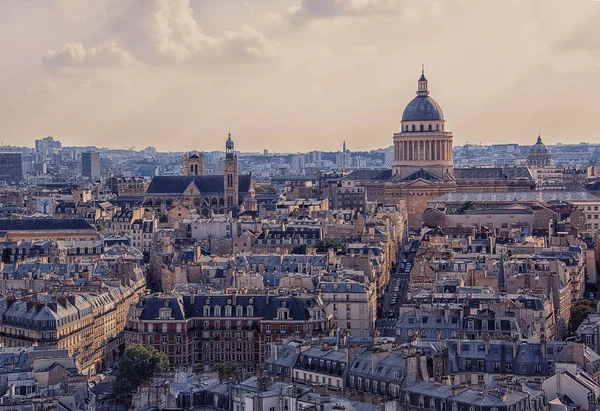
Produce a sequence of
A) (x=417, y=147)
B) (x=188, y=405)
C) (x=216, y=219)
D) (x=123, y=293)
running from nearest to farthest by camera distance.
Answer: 1. (x=188, y=405)
2. (x=123, y=293)
3. (x=216, y=219)
4. (x=417, y=147)

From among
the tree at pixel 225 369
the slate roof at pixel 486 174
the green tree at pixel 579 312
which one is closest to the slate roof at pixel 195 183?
the slate roof at pixel 486 174

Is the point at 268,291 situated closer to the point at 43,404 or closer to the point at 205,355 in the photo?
the point at 205,355

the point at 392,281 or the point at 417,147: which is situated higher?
the point at 417,147

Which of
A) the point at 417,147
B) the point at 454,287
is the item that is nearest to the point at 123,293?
the point at 454,287

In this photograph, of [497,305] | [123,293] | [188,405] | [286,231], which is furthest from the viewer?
[286,231]

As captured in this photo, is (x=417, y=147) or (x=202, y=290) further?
(x=417, y=147)

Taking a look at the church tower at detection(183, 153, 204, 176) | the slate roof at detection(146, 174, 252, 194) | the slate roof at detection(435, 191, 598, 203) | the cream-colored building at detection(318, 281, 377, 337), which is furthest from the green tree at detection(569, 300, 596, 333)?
the church tower at detection(183, 153, 204, 176)

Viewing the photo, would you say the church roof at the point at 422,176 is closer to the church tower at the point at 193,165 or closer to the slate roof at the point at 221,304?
the church tower at the point at 193,165

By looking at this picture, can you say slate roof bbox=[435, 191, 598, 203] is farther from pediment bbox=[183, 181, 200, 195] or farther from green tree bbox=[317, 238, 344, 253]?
green tree bbox=[317, 238, 344, 253]

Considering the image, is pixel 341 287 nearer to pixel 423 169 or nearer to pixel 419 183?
pixel 419 183
